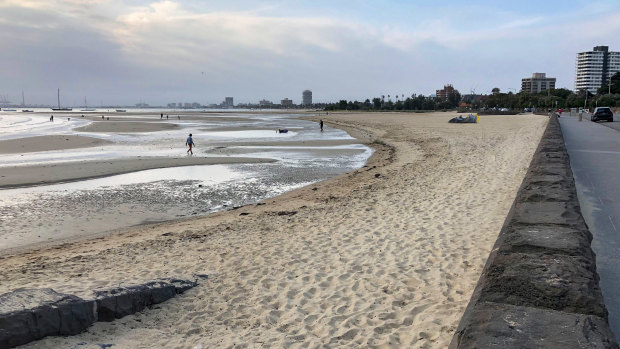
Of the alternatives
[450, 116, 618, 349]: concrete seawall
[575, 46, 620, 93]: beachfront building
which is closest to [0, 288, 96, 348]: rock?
[450, 116, 618, 349]: concrete seawall

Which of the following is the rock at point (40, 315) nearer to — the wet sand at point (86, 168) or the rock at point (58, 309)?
the rock at point (58, 309)

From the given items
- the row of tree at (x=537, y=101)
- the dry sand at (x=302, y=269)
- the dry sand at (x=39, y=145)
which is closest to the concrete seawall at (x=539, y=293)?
the dry sand at (x=302, y=269)

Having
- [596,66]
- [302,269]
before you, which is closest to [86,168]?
[302,269]

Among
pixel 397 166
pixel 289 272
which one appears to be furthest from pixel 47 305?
pixel 397 166

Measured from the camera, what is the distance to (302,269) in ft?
18.2

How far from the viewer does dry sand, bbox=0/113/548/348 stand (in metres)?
3.90

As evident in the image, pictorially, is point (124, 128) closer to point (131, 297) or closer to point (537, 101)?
point (131, 297)

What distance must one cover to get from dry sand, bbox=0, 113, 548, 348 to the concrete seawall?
667 mm

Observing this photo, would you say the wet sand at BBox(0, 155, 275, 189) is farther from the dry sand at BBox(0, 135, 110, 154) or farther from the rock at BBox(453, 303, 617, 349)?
the rock at BBox(453, 303, 617, 349)

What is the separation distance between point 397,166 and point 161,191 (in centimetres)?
861

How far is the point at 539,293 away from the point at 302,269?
9.93 feet

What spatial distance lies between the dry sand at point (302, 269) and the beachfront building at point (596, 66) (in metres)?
198

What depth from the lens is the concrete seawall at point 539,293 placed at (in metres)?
2.57

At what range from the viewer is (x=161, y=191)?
41.3 feet
